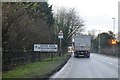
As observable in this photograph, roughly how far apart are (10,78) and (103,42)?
122325 millimetres

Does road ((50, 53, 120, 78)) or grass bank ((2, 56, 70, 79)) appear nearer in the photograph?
grass bank ((2, 56, 70, 79))

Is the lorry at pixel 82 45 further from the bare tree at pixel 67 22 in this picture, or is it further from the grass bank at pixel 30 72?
the grass bank at pixel 30 72

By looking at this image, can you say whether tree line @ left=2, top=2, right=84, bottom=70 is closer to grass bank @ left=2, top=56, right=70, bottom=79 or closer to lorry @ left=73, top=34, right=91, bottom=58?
grass bank @ left=2, top=56, right=70, bottom=79

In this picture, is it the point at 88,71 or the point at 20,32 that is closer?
the point at 20,32

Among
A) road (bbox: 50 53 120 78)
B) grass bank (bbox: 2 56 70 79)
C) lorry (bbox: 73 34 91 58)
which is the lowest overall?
road (bbox: 50 53 120 78)

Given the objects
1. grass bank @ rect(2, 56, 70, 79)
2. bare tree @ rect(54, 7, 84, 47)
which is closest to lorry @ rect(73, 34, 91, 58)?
bare tree @ rect(54, 7, 84, 47)

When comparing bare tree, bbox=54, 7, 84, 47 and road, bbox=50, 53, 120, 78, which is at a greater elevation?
bare tree, bbox=54, 7, 84, 47

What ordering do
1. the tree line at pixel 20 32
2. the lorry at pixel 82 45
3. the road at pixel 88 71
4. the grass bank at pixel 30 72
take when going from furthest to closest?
1. the lorry at pixel 82 45
2. the road at pixel 88 71
3. the grass bank at pixel 30 72
4. the tree line at pixel 20 32

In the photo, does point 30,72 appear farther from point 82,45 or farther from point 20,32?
point 82,45

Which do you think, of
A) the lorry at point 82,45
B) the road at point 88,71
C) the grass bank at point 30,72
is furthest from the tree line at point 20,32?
the lorry at point 82,45

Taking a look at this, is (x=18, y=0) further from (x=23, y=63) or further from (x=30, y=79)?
(x=23, y=63)

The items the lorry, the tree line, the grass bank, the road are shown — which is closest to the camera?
the tree line

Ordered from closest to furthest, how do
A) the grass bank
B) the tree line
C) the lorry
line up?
1. the tree line
2. the grass bank
3. the lorry

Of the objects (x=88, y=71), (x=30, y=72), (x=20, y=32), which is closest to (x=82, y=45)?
(x=88, y=71)
